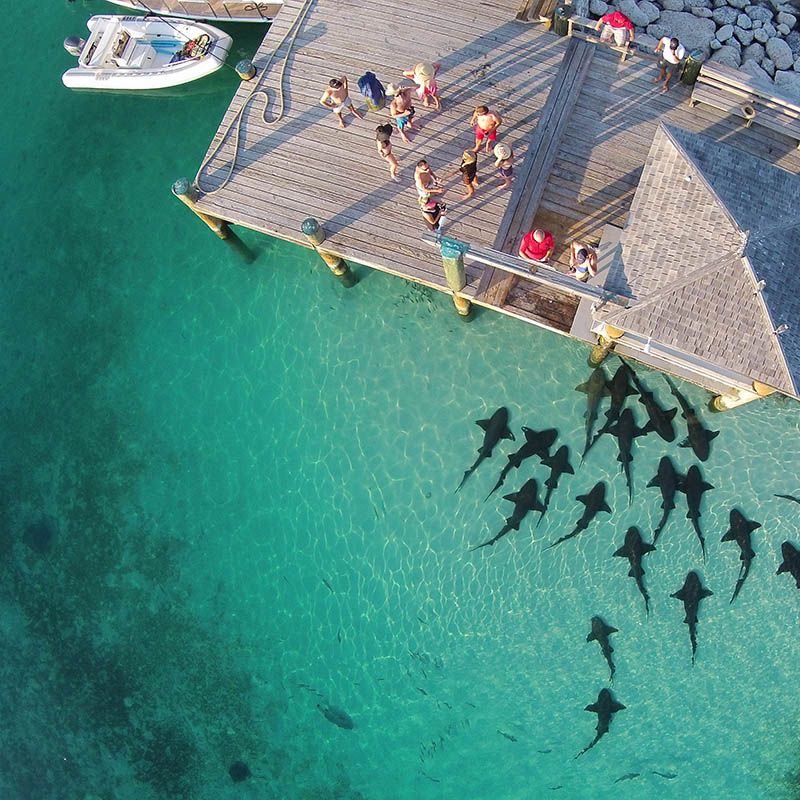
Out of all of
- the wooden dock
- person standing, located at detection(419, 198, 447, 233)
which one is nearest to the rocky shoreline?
the wooden dock

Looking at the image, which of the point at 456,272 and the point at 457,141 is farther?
the point at 457,141

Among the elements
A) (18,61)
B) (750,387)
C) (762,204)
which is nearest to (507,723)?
(750,387)

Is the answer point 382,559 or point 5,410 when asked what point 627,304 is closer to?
point 382,559

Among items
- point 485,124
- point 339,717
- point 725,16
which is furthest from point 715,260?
point 339,717

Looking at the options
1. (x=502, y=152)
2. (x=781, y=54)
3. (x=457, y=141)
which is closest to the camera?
(x=502, y=152)

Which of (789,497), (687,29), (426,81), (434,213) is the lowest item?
(789,497)

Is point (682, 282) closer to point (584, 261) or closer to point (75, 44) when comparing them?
point (584, 261)

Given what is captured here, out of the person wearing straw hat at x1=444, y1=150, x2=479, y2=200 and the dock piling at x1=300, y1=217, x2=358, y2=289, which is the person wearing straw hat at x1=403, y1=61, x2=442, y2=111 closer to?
the person wearing straw hat at x1=444, y1=150, x2=479, y2=200
